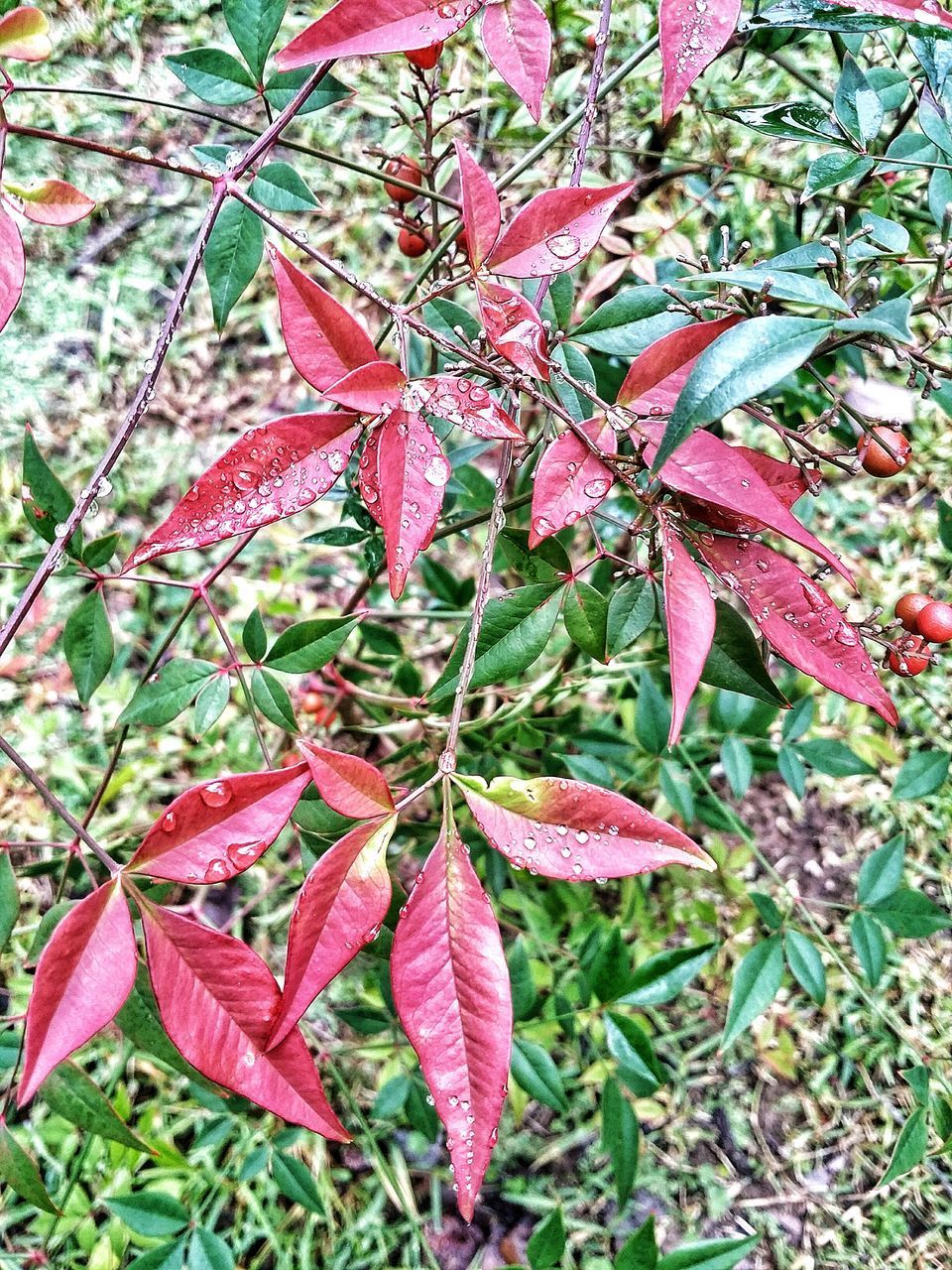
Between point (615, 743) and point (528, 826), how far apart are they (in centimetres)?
68

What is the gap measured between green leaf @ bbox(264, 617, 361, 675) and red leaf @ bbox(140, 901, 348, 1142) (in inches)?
11.7

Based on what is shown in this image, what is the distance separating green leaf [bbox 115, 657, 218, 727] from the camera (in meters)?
0.85

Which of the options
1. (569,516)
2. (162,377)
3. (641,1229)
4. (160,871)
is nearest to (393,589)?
(569,516)

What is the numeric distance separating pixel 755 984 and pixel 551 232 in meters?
0.82

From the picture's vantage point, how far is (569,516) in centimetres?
57

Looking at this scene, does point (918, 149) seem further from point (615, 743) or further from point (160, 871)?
point (160, 871)

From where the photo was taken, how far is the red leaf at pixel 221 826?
1.83 feet

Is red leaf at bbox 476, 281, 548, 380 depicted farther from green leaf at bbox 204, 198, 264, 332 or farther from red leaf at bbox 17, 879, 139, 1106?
red leaf at bbox 17, 879, 139, 1106

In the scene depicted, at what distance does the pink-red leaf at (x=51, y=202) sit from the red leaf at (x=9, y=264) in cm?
7

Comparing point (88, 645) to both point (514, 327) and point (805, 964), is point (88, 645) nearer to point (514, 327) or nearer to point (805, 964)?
point (514, 327)

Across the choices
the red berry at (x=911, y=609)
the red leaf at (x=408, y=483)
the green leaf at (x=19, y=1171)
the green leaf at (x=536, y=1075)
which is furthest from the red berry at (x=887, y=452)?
the green leaf at (x=19, y=1171)

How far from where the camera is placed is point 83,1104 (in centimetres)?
72

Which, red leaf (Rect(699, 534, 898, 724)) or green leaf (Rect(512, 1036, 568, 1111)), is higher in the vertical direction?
red leaf (Rect(699, 534, 898, 724))

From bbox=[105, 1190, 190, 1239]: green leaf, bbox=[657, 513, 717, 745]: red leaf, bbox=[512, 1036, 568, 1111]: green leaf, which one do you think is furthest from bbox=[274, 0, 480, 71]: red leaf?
bbox=[105, 1190, 190, 1239]: green leaf
